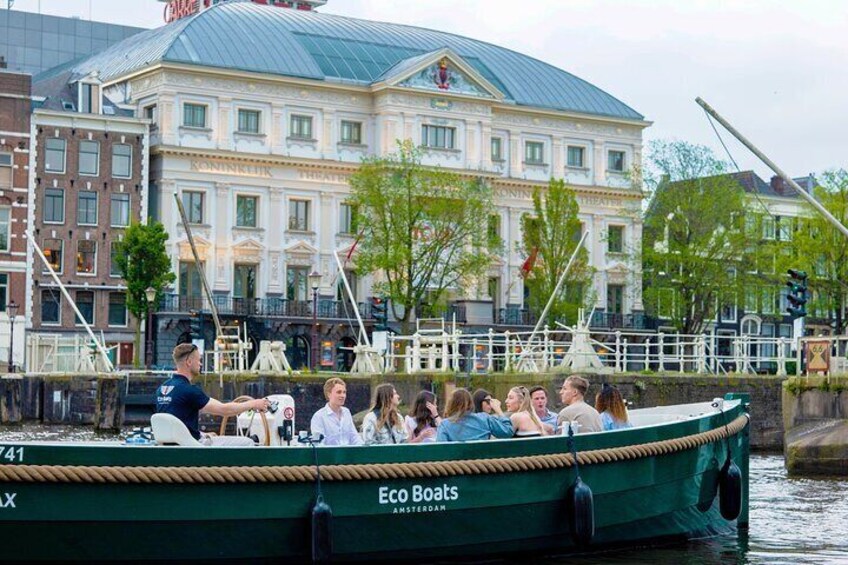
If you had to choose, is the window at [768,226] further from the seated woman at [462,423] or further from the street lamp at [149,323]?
the seated woman at [462,423]

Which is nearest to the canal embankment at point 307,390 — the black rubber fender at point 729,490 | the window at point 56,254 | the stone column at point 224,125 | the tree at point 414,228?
the window at point 56,254

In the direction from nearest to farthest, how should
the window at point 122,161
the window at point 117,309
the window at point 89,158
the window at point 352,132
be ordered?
1. the window at point 89,158
2. the window at point 117,309
3. the window at point 122,161
4. the window at point 352,132

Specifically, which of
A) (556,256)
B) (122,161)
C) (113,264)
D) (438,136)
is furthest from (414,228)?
(122,161)

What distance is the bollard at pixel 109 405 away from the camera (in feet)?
165

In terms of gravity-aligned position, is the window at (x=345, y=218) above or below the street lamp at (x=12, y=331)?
above

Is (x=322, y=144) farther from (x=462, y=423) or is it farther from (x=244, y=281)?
(x=462, y=423)

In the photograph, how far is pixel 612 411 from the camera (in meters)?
18.9

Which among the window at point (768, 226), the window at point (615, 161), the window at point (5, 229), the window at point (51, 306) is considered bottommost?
the window at point (51, 306)

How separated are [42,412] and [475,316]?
2711 cm

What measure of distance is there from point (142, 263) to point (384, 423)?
4732 centimetres

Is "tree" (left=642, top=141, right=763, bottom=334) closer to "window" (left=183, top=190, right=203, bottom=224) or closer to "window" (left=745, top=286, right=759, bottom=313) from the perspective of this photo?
"window" (left=745, top=286, right=759, bottom=313)

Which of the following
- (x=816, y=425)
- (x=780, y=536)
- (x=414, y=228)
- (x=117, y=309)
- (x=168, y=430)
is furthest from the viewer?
(x=117, y=309)

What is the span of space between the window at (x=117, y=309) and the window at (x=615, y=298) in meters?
23.8

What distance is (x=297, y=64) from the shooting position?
75500mm
